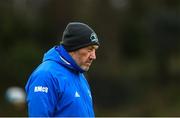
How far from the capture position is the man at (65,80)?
4.81m

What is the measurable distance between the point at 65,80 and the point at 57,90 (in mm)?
133

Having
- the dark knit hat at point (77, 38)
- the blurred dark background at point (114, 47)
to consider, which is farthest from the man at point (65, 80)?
the blurred dark background at point (114, 47)

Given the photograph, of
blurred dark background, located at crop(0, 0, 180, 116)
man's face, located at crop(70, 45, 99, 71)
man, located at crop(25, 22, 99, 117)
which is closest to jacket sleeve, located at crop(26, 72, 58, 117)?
man, located at crop(25, 22, 99, 117)

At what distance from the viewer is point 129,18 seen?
24.0 m

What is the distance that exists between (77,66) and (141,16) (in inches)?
743

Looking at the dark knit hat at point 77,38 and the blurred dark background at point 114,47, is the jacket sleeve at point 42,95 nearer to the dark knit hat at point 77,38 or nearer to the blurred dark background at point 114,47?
the dark knit hat at point 77,38

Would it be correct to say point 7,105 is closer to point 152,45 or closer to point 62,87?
point 152,45

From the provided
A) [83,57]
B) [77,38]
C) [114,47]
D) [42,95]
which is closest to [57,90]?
[42,95]

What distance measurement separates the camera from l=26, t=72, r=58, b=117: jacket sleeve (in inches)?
188

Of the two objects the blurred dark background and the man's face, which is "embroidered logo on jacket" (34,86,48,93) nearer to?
the man's face

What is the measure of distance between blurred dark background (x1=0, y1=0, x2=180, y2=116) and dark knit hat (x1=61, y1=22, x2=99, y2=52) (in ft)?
44.1

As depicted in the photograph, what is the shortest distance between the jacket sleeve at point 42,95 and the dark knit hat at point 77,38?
1.38ft

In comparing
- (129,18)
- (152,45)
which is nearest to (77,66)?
(152,45)

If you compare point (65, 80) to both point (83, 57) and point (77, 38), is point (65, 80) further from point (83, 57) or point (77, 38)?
point (77, 38)
